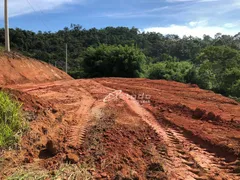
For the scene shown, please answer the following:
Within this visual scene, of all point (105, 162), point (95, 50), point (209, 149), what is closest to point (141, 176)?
point (105, 162)

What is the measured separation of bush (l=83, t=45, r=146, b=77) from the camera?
69.6 feet

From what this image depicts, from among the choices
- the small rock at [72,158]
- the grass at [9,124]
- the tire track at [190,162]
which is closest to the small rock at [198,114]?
the tire track at [190,162]

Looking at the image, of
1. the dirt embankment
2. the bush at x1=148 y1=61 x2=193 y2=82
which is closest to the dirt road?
the dirt embankment

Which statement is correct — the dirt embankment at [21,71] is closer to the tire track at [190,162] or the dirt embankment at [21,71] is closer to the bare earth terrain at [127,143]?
the bare earth terrain at [127,143]

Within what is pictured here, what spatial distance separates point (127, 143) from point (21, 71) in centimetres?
1040

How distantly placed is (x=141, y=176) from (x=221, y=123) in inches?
135

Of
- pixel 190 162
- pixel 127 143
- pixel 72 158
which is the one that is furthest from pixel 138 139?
pixel 72 158

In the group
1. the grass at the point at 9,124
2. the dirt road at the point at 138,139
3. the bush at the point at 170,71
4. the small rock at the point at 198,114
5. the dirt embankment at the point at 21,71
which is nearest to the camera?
the grass at the point at 9,124

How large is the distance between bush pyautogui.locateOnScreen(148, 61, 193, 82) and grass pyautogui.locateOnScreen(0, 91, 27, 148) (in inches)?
679

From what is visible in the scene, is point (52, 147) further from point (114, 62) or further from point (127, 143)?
point (114, 62)

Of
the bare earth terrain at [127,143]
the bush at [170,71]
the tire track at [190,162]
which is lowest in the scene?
the tire track at [190,162]

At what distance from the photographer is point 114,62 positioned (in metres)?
21.7

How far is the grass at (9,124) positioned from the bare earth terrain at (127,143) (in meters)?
0.13

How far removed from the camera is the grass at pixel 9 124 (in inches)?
138
